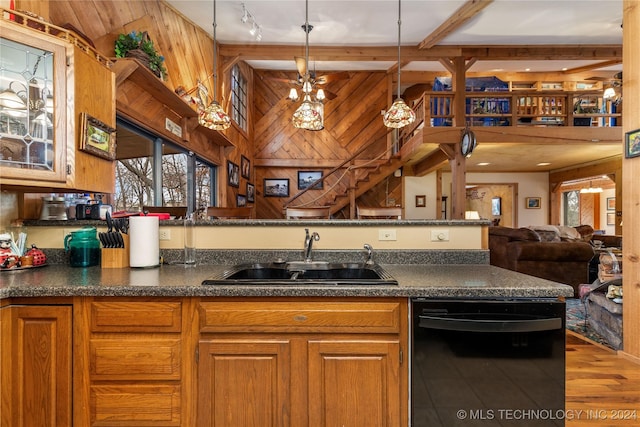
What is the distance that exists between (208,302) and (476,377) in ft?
3.89

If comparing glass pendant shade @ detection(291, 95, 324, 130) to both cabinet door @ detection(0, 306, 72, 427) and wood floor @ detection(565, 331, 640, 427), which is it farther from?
wood floor @ detection(565, 331, 640, 427)

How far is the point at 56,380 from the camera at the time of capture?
1.42m

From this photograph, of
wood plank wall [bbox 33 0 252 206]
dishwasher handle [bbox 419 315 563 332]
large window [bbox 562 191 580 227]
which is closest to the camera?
dishwasher handle [bbox 419 315 563 332]

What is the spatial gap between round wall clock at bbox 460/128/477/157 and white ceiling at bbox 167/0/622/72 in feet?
5.59

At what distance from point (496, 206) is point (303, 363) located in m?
13.2

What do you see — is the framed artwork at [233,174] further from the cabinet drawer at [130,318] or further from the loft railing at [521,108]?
the cabinet drawer at [130,318]

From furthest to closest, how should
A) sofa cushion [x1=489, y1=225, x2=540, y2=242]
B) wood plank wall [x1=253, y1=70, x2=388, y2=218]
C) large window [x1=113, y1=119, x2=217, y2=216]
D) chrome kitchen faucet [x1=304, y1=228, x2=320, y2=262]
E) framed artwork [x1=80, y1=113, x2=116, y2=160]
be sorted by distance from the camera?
wood plank wall [x1=253, y1=70, x2=388, y2=218] → sofa cushion [x1=489, y1=225, x2=540, y2=242] → large window [x1=113, y1=119, x2=217, y2=216] → chrome kitchen faucet [x1=304, y1=228, x2=320, y2=262] → framed artwork [x1=80, y1=113, x2=116, y2=160]

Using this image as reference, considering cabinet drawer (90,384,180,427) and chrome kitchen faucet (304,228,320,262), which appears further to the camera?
chrome kitchen faucet (304,228,320,262)

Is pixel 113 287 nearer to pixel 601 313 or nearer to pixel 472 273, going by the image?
pixel 472 273

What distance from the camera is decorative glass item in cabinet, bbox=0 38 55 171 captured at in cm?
162

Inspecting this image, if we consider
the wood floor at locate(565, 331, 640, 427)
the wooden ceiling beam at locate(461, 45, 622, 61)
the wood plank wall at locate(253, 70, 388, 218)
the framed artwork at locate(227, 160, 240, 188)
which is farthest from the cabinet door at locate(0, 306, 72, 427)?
the wooden ceiling beam at locate(461, 45, 622, 61)

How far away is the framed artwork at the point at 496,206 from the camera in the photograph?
40.3ft

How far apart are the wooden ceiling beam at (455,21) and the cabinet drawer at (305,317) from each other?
4905 mm

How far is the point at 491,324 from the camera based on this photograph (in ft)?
4.55
